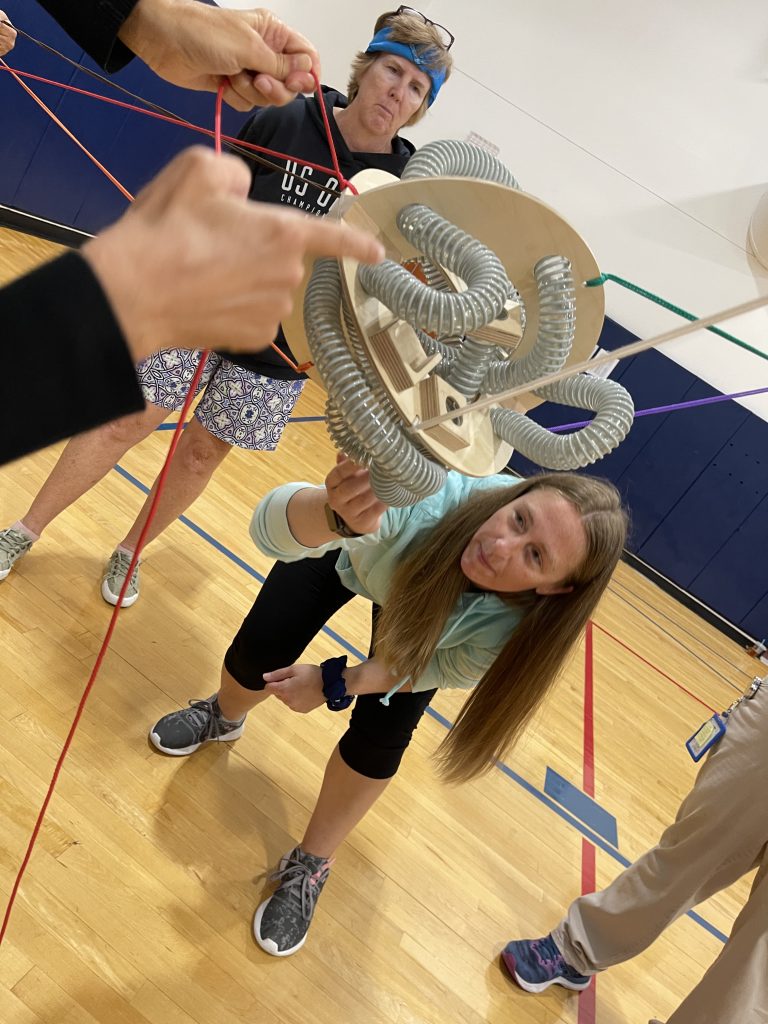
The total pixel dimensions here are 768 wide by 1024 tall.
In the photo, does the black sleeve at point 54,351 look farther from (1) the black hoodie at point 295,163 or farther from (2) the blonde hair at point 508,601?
(1) the black hoodie at point 295,163

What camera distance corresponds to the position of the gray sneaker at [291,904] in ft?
4.96

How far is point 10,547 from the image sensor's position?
6.25 feet

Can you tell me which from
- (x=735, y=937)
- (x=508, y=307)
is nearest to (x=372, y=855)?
(x=735, y=937)

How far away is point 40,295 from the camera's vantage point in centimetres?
41

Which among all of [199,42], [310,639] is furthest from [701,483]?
[199,42]

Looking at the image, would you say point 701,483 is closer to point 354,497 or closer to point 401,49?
point 401,49

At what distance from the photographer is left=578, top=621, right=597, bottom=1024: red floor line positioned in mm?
1776

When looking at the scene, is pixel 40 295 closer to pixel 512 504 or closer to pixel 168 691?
Answer: pixel 512 504

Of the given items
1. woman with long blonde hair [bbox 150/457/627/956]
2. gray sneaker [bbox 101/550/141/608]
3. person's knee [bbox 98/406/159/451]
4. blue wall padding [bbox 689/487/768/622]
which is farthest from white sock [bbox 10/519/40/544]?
blue wall padding [bbox 689/487/768/622]

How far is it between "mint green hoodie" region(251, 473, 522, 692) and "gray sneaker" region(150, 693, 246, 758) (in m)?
0.59

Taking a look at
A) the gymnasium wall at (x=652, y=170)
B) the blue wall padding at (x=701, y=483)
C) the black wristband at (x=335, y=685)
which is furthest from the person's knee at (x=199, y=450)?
the blue wall padding at (x=701, y=483)

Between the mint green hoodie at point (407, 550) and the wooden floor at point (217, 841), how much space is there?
1.96 feet

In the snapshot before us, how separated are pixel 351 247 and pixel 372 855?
166 centimetres

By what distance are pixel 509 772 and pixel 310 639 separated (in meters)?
1.09
